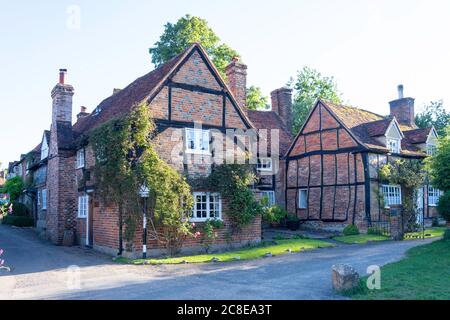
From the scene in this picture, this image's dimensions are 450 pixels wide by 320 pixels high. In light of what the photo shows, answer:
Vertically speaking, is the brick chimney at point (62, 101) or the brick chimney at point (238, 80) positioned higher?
the brick chimney at point (238, 80)

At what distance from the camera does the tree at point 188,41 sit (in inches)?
1324

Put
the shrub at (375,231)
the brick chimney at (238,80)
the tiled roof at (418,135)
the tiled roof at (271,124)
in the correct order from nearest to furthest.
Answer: the shrub at (375,231), the brick chimney at (238,80), the tiled roof at (418,135), the tiled roof at (271,124)

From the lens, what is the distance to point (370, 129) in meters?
27.9

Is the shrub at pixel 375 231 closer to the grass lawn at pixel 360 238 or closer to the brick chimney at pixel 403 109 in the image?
the grass lawn at pixel 360 238

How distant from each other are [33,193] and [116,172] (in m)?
20.5

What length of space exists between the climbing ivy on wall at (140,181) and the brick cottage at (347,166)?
12.2 metres

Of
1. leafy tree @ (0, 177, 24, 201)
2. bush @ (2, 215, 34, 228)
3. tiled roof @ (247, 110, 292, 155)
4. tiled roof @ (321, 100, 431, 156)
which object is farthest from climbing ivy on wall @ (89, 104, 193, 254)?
leafy tree @ (0, 177, 24, 201)

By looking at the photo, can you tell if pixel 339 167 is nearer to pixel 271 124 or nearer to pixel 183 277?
pixel 271 124

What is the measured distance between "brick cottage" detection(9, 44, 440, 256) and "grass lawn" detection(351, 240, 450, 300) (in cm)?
770

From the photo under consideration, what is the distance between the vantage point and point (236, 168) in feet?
62.8

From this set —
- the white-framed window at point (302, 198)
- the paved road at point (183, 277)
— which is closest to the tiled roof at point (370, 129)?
the white-framed window at point (302, 198)

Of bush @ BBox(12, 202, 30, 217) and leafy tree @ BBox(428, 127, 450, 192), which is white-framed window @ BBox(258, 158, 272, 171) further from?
bush @ BBox(12, 202, 30, 217)
